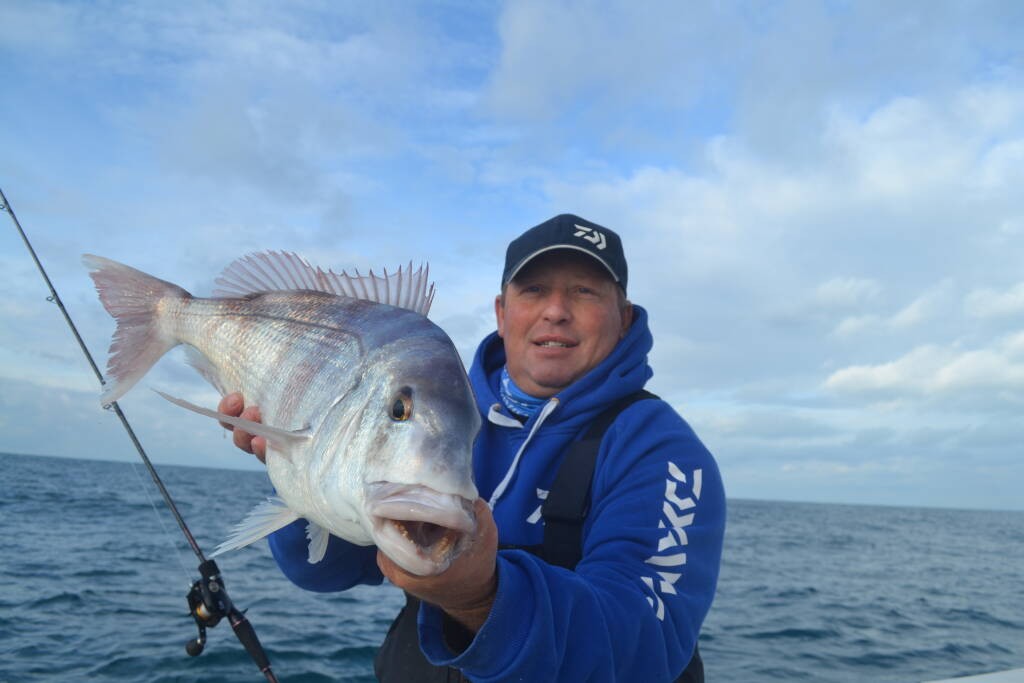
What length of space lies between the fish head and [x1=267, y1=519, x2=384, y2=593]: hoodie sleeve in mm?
1244

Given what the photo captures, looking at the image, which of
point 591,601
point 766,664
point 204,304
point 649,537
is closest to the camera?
point 591,601

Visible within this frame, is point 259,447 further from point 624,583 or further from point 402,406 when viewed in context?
point 624,583

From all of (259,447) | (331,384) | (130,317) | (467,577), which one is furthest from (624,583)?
(130,317)

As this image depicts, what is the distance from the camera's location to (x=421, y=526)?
1.33 meters

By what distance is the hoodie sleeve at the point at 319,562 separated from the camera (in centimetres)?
271

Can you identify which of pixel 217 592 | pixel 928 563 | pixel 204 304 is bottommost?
pixel 928 563

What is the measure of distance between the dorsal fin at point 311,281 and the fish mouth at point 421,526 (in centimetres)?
87

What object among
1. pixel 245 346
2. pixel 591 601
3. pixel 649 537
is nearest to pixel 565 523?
pixel 649 537

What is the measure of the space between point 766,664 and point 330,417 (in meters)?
9.22

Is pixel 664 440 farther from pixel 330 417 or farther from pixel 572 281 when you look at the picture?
pixel 330 417

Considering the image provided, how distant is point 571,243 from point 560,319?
327 mm

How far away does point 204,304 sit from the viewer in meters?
2.56

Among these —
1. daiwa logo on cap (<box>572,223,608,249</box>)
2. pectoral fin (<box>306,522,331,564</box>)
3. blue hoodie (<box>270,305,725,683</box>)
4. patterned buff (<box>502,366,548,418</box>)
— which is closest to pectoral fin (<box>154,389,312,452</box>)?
pectoral fin (<box>306,522,331,564</box>)

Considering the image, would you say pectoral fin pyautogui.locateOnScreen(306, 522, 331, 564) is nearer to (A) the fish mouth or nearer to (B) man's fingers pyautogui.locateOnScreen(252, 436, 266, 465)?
Result: (B) man's fingers pyautogui.locateOnScreen(252, 436, 266, 465)
